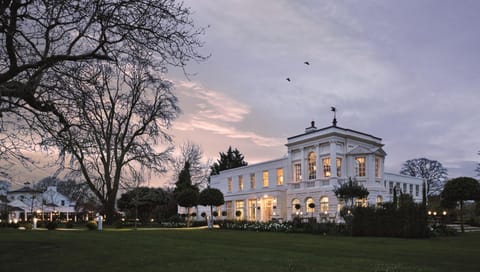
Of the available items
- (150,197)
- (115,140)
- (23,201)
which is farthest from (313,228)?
(23,201)

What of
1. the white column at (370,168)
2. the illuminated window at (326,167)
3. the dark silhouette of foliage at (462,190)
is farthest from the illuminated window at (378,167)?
the dark silhouette of foliage at (462,190)

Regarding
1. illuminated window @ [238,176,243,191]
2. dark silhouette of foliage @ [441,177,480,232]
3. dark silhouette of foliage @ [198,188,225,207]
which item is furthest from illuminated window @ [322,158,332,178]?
illuminated window @ [238,176,243,191]

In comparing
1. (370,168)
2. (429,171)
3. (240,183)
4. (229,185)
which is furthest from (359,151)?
(429,171)

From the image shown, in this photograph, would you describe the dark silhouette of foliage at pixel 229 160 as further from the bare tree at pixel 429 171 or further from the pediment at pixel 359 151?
the pediment at pixel 359 151

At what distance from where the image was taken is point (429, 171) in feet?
225

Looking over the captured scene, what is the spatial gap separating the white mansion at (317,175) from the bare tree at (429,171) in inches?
948

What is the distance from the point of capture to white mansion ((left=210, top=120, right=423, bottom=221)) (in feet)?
123

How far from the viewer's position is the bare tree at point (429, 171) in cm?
6706

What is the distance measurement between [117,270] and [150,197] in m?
38.3

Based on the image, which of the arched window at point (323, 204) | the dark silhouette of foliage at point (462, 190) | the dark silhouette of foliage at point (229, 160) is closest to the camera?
the dark silhouette of foliage at point (462, 190)

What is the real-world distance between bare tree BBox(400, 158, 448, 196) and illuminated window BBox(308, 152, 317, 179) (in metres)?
34.9

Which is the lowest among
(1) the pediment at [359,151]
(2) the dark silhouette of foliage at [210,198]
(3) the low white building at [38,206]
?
(3) the low white building at [38,206]

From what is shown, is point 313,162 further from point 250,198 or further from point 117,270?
point 117,270

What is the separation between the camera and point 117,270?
8.38m
